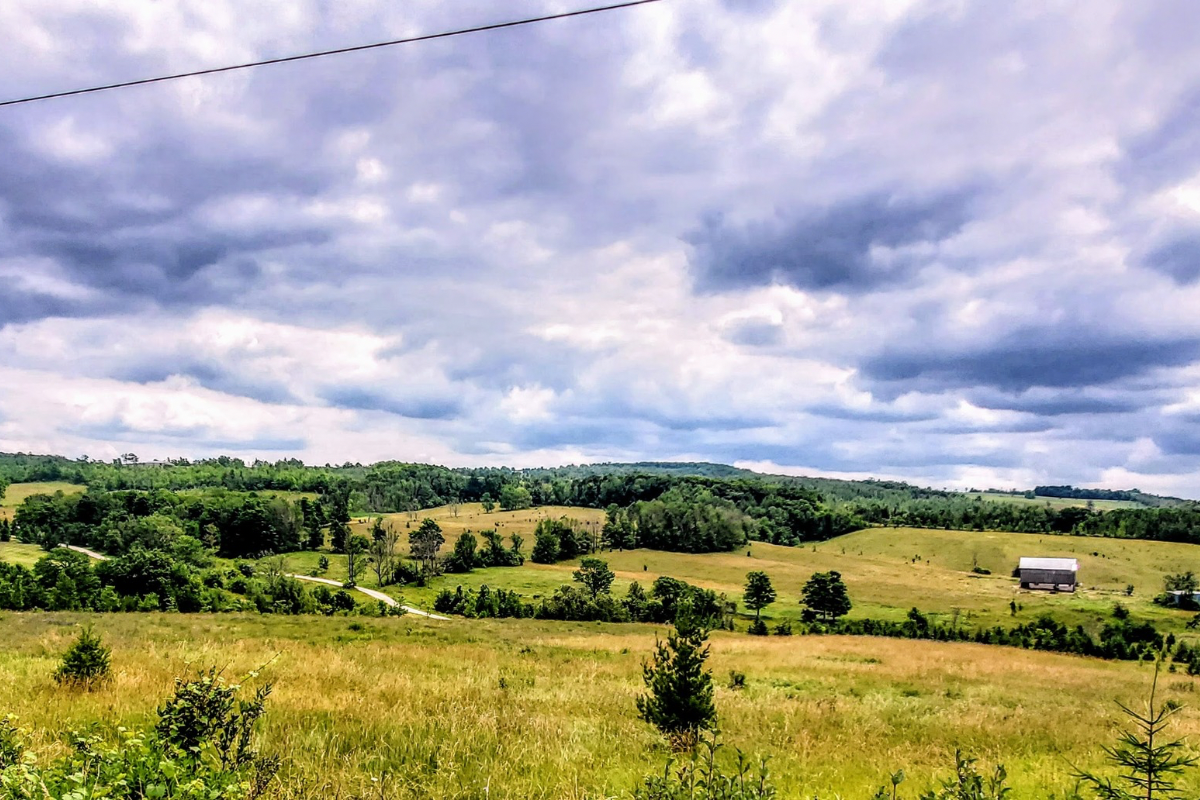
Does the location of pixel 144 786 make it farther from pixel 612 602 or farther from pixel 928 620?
pixel 928 620

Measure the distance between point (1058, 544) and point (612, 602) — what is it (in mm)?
129153

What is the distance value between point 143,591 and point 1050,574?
142500mm

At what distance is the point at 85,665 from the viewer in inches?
418

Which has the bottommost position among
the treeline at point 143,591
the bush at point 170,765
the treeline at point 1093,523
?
the treeline at point 143,591

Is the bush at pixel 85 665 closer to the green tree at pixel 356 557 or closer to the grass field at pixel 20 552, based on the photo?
the green tree at pixel 356 557

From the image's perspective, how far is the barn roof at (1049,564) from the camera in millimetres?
120500

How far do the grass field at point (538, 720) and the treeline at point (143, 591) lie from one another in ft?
140

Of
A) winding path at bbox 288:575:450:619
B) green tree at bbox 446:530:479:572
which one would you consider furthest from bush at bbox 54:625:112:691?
green tree at bbox 446:530:479:572

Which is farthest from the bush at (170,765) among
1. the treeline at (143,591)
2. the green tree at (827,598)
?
the green tree at (827,598)

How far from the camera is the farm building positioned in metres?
117

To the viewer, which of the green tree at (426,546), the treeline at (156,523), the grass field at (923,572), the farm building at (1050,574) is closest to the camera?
the grass field at (923,572)

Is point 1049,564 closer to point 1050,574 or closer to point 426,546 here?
point 1050,574

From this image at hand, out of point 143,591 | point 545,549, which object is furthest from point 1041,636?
point 545,549

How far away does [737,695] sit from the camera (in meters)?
16.4
